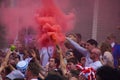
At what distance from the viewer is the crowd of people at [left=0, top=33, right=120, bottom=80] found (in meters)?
6.84

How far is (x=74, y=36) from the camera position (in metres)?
8.92

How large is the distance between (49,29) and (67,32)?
80 centimetres

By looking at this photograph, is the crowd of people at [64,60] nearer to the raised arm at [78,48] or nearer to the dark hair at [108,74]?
the raised arm at [78,48]

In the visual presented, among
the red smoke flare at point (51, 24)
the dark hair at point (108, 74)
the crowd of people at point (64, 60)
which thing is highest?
the red smoke flare at point (51, 24)

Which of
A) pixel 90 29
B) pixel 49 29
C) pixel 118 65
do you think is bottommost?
pixel 118 65

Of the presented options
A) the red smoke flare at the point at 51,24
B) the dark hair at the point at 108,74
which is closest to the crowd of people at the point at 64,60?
the red smoke flare at the point at 51,24

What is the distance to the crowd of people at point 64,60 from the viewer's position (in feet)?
22.4

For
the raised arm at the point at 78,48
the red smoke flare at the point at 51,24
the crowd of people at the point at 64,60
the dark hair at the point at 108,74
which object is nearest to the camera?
the dark hair at the point at 108,74

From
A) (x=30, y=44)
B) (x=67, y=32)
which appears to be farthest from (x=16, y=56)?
(x=67, y=32)

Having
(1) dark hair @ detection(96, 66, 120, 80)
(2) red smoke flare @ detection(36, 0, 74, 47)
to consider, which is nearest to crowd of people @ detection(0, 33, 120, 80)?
(2) red smoke flare @ detection(36, 0, 74, 47)

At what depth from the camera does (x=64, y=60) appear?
Answer: 777 centimetres

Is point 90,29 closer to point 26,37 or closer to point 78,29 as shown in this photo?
point 78,29

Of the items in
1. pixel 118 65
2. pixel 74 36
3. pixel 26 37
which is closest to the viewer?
pixel 118 65

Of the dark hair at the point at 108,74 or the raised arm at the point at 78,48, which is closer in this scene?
the dark hair at the point at 108,74
